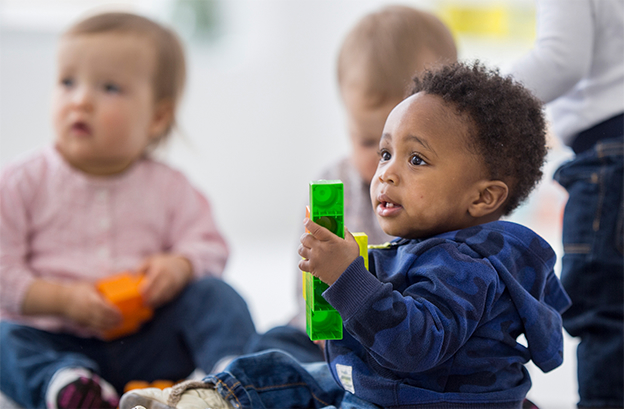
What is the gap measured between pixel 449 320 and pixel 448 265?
5cm

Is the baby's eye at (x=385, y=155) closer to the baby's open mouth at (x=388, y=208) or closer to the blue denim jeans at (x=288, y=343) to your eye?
the baby's open mouth at (x=388, y=208)

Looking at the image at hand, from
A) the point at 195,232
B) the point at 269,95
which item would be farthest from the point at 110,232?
the point at 269,95

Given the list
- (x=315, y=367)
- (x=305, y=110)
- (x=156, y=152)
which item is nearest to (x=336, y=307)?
(x=315, y=367)

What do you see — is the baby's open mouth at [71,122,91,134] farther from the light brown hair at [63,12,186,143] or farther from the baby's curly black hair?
the baby's curly black hair

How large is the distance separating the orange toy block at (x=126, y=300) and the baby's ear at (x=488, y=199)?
0.63 meters

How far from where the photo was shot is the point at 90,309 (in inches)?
40.8

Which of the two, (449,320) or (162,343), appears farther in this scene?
(162,343)

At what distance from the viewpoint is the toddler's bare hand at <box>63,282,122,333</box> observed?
3.39 ft

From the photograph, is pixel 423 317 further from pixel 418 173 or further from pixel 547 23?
pixel 547 23

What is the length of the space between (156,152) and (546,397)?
923 millimetres

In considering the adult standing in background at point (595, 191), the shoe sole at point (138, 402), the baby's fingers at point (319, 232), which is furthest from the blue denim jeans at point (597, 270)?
the shoe sole at point (138, 402)

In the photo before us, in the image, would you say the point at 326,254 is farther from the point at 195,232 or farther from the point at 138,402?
the point at 195,232

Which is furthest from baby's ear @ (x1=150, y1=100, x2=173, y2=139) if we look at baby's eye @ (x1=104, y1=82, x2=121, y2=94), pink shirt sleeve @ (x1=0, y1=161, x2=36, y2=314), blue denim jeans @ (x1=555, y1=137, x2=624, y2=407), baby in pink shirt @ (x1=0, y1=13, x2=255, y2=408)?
blue denim jeans @ (x1=555, y1=137, x2=624, y2=407)

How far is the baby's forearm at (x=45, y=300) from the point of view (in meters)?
1.06
